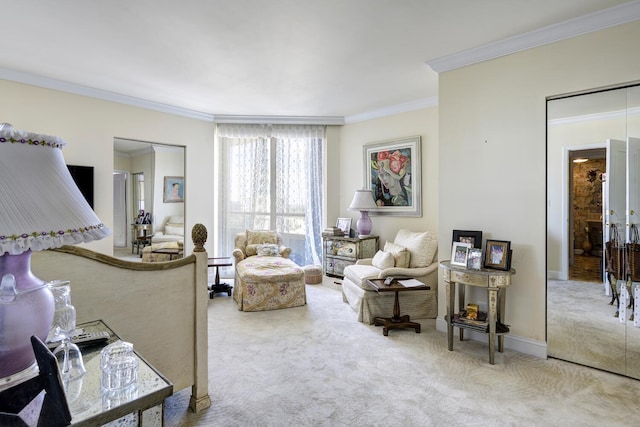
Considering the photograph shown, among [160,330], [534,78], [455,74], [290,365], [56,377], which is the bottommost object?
[290,365]

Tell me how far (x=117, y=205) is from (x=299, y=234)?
9.08ft

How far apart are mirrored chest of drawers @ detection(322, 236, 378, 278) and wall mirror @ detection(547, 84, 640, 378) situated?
2.51 metres

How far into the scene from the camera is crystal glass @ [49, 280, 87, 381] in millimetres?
1092

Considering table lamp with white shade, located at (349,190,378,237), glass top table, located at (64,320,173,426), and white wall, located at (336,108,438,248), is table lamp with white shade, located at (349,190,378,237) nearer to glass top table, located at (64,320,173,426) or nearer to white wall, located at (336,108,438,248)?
white wall, located at (336,108,438,248)

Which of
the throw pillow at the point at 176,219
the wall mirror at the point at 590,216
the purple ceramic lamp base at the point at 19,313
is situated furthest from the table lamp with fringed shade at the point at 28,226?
the throw pillow at the point at 176,219

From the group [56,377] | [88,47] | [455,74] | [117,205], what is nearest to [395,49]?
[455,74]

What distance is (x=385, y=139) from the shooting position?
5.10 m

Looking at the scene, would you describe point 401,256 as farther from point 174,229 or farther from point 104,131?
point 104,131

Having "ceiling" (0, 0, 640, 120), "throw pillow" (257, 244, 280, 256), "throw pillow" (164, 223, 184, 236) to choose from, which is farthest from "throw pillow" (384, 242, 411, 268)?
"throw pillow" (164, 223, 184, 236)

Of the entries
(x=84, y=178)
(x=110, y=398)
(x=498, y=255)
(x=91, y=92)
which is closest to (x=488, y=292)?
(x=498, y=255)

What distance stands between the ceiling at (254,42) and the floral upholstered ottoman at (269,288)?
228 centimetres

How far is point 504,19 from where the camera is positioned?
2.56m

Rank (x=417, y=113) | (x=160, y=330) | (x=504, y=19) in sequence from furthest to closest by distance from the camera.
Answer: (x=417, y=113)
(x=504, y=19)
(x=160, y=330)

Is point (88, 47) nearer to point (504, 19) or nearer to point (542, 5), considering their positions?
point (504, 19)
